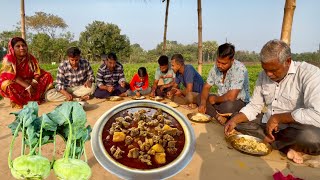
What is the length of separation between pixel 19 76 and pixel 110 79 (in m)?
1.85

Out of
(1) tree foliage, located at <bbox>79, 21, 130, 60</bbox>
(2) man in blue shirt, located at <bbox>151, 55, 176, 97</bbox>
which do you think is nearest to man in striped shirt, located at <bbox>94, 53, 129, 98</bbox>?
(2) man in blue shirt, located at <bbox>151, 55, 176, 97</bbox>

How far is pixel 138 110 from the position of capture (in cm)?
160

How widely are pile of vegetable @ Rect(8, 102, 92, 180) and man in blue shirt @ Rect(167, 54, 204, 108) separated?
3.59 meters

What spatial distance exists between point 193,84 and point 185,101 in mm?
416

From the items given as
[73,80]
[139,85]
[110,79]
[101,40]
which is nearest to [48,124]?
[73,80]

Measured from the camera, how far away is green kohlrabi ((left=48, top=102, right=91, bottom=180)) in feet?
2.89

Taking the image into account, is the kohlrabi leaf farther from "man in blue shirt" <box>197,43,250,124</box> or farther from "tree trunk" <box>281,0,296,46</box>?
"tree trunk" <box>281,0,296,46</box>

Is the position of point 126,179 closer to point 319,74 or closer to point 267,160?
point 267,160

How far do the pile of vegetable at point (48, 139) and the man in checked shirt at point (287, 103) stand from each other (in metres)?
1.89

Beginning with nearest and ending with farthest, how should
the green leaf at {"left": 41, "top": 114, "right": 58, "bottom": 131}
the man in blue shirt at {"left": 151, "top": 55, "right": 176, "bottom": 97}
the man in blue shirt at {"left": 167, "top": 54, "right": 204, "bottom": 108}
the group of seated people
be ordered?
the green leaf at {"left": 41, "top": 114, "right": 58, "bottom": 131}, the group of seated people, the man in blue shirt at {"left": 167, "top": 54, "right": 204, "bottom": 108}, the man in blue shirt at {"left": 151, "top": 55, "right": 176, "bottom": 97}

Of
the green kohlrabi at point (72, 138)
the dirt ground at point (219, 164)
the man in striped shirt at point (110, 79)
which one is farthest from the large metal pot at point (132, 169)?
the man in striped shirt at point (110, 79)

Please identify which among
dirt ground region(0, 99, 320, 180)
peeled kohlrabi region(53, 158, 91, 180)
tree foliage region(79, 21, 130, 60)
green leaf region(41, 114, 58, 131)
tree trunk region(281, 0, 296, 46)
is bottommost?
dirt ground region(0, 99, 320, 180)

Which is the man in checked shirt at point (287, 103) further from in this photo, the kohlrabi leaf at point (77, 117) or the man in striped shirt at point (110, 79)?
the man in striped shirt at point (110, 79)

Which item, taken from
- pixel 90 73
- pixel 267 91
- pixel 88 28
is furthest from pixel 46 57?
pixel 267 91
